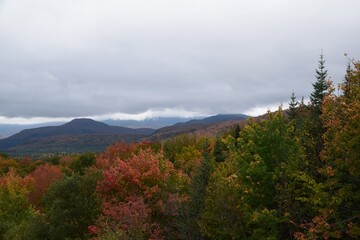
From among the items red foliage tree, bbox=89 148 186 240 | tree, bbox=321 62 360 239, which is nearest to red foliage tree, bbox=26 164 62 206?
red foliage tree, bbox=89 148 186 240

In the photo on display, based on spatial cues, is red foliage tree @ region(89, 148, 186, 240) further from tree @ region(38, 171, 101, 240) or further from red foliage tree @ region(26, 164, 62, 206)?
red foliage tree @ region(26, 164, 62, 206)

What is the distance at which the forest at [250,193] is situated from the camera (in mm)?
21031

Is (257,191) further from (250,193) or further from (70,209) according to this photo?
(70,209)

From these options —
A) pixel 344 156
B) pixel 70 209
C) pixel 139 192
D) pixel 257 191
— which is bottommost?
pixel 70 209

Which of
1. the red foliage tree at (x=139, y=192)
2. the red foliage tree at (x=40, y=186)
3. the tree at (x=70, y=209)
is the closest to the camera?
the tree at (x=70, y=209)

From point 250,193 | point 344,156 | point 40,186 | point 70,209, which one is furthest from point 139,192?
point 40,186

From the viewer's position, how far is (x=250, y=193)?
27.6 m

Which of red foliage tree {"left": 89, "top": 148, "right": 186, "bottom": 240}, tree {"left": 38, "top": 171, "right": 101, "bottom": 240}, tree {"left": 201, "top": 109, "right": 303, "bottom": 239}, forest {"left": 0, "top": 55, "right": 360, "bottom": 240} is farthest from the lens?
red foliage tree {"left": 89, "top": 148, "right": 186, "bottom": 240}

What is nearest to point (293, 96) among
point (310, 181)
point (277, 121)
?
point (277, 121)

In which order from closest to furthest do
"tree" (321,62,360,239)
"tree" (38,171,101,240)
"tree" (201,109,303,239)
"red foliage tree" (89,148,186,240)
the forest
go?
"tree" (321,62,360,239)
the forest
"tree" (201,109,303,239)
"tree" (38,171,101,240)
"red foliage tree" (89,148,186,240)

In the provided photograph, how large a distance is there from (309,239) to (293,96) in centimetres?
3467

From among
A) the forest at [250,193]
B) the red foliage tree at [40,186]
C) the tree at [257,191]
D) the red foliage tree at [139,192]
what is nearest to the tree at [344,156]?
the forest at [250,193]

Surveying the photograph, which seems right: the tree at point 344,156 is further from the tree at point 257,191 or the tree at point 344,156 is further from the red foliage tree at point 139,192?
the red foliage tree at point 139,192

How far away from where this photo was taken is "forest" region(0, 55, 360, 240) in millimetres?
21031
